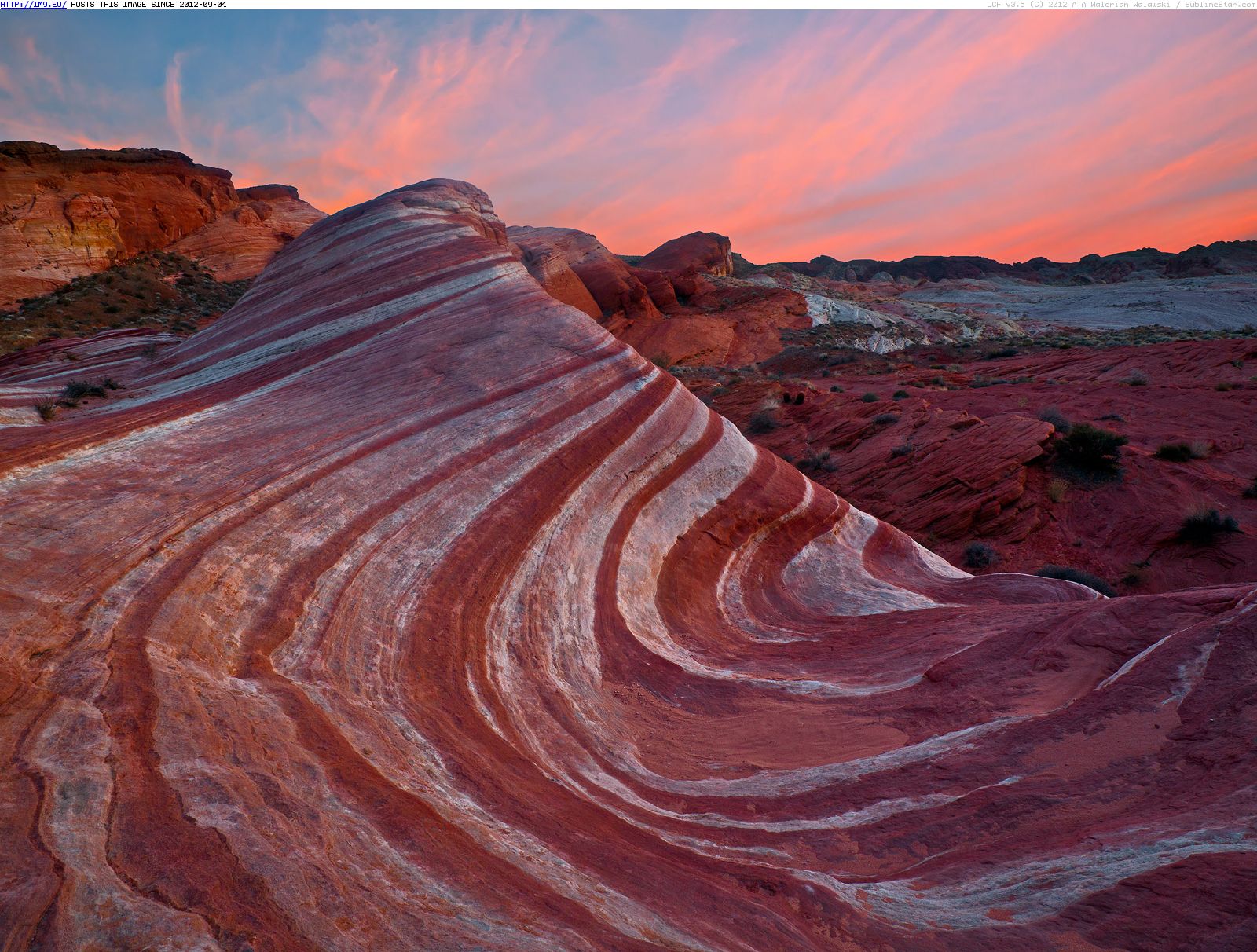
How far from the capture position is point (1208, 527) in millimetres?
15438

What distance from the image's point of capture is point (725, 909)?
3.47 metres

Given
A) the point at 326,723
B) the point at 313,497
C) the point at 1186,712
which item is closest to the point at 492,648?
the point at 326,723

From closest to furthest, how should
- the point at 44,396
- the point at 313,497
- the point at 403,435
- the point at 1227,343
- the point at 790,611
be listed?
the point at 313,497 < the point at 403,435 < the point at 790,611 < the point at 44,396 < the point at 1227,343

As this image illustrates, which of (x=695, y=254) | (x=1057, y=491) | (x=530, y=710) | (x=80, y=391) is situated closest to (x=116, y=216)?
(x=80, y=391)

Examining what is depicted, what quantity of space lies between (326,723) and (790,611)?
655 cm

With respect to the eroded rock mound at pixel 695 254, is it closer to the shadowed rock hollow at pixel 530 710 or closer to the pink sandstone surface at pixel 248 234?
the pink sandstone surface at pixel 248 234

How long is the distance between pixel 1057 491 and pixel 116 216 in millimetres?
46753

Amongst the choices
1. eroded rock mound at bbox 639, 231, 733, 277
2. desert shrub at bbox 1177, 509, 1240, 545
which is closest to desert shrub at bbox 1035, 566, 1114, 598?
desert shrub at bbox 1177, 509, 1240, 545

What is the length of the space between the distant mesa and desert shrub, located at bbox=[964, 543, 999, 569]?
130 feet

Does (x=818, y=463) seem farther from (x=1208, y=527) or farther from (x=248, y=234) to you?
(x=248, y=234)

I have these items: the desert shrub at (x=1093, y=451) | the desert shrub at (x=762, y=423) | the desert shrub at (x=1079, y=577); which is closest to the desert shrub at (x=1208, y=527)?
the desert shrub at (x=1093, y=451)

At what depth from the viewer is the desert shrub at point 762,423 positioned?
83.6 feet

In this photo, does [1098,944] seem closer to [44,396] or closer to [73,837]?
[73,837]

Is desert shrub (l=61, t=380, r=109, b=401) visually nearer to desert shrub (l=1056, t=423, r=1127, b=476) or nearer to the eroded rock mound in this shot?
desert shrub (l=1056, t=423, r=1127, b=476)
